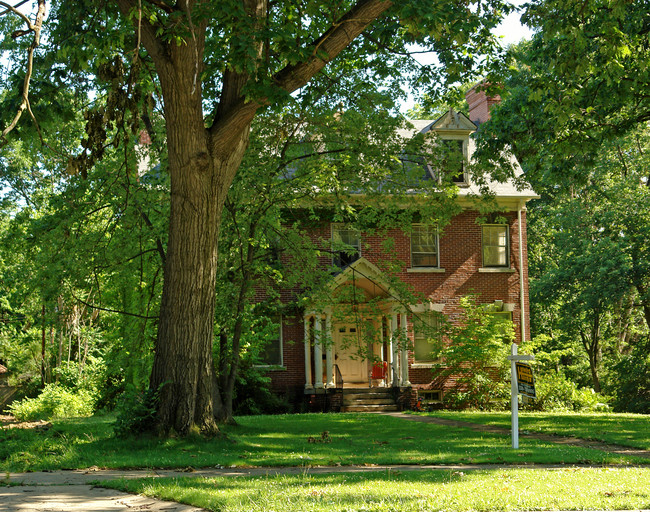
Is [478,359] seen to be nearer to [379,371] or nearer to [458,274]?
[458,274]

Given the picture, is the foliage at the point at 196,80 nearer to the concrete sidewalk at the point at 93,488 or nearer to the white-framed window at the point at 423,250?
the concrete sidewalk at the point at 93,488

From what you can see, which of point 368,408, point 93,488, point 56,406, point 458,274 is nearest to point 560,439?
point 93,488

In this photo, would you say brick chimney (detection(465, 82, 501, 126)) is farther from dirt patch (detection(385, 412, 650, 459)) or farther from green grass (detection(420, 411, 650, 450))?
dirt patch (detection(385, 412, 650, 459))

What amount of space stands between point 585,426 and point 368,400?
29.1 feet

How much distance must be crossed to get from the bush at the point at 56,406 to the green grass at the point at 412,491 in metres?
17.7

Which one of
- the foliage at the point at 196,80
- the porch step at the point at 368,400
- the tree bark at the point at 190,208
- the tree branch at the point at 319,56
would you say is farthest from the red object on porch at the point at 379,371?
the tree branch at the point at 319,56

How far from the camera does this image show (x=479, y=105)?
98.7 ft

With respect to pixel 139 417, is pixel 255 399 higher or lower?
lower

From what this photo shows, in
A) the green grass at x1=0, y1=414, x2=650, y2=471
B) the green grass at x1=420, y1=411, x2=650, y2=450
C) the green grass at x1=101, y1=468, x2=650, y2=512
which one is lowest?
the green grass at x1=420, y1=411, x2=650, y2=450

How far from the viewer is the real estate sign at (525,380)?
11930 millimetres

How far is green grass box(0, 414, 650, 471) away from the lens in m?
9.93

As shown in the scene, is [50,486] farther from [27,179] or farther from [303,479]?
[27,179]

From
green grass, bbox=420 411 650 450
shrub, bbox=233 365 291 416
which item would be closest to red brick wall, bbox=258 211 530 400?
shrub, bbox=233 365 291 416

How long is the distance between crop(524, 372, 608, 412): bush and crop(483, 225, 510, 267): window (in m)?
4.47
